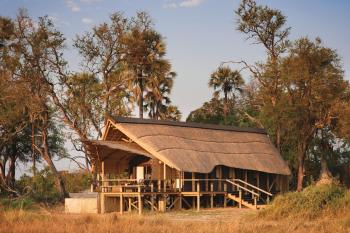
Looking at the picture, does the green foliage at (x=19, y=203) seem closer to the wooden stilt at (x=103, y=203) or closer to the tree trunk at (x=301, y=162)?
the wooden stilt at (x=103, y=203)

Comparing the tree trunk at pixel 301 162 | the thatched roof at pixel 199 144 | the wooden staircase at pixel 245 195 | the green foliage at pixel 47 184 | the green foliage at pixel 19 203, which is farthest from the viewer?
the tree trunk at pixel 301 162

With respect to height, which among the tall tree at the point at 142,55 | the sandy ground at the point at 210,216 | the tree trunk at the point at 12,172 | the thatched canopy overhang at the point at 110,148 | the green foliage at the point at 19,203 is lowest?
the sandy ground at the point at 210,216

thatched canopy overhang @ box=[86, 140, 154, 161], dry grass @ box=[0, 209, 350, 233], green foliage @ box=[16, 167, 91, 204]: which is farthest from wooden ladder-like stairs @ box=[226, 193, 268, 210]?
green foliage @ box=[16, 167, 91, 204]

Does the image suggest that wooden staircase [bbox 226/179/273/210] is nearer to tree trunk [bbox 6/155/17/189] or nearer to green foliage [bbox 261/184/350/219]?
green foliage [bbox 261/184/350/219]

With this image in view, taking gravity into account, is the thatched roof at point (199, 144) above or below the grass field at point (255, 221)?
A: above

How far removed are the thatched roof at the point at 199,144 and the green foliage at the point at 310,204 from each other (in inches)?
310

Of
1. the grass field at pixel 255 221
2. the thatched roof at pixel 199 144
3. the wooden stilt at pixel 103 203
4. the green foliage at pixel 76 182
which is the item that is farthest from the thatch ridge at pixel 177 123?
the green foliage at pixel 76 182

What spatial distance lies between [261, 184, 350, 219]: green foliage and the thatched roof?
786 centimetres

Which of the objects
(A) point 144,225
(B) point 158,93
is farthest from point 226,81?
(A) point 144,225

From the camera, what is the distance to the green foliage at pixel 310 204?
22.4 meters

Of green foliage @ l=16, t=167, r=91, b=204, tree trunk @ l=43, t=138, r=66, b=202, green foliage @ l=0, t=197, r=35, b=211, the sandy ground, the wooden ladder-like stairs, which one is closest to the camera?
the sandy ground

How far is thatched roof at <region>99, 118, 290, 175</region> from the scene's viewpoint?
31203 mm

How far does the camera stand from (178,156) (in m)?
31.1

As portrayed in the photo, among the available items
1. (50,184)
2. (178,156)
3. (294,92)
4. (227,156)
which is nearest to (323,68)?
(294,92)
